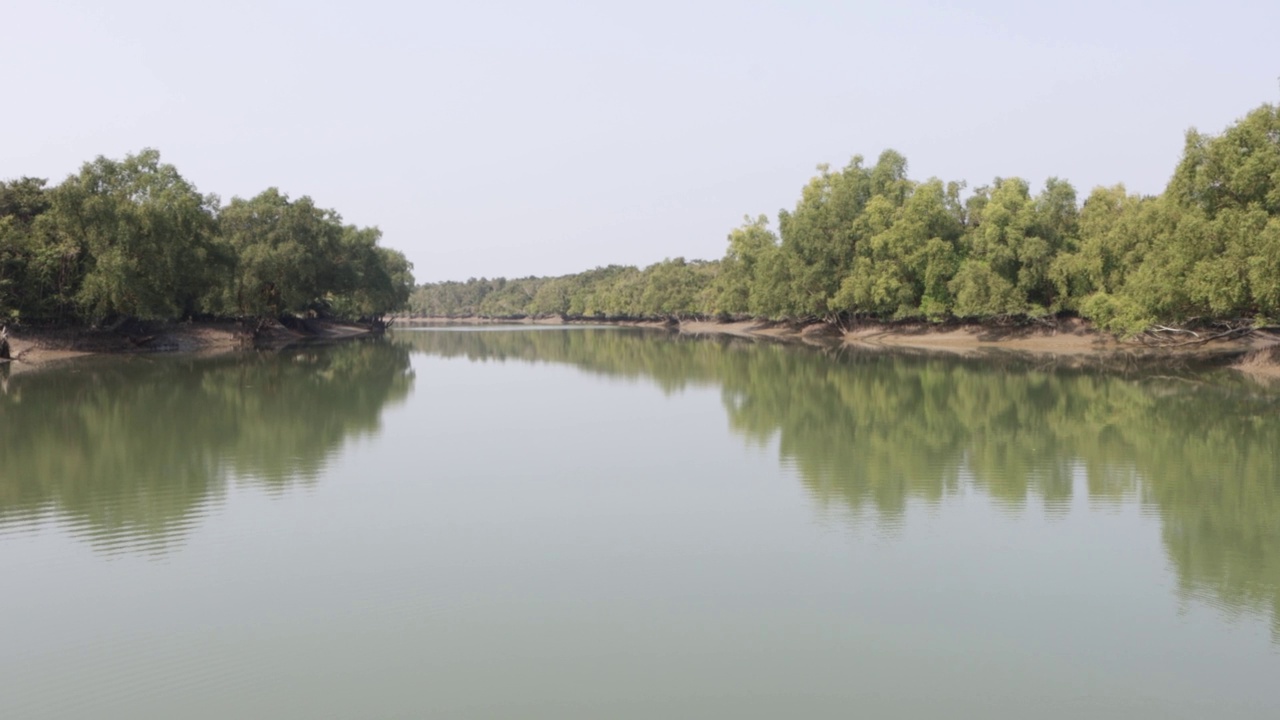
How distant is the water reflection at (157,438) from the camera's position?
45.5 feet

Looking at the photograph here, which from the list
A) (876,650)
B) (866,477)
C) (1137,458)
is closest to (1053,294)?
(1137,458)

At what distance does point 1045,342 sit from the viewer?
55406mm

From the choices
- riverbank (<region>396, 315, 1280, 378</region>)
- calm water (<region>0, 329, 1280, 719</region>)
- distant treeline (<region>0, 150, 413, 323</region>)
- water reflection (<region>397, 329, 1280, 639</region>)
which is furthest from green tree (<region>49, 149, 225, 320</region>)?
riverbank (<region>396, 315, 1280, 378</region>)

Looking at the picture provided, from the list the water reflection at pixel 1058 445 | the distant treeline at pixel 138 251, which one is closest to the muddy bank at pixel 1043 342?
the water reflection at pixel 1058 445

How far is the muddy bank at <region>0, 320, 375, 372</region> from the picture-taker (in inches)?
1891

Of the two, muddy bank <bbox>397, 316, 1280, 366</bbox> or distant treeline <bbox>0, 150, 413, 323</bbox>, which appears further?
distant treeline <bbox>0, 150, 413, 323</bbox>

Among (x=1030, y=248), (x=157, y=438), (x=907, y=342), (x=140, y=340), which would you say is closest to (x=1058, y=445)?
(x=157, y=438)

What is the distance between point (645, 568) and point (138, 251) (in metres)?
45.9

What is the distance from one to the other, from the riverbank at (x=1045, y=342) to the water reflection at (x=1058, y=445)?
20.5 feet

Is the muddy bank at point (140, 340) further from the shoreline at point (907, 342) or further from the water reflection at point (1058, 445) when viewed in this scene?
the water reflection at point (1058, 445)

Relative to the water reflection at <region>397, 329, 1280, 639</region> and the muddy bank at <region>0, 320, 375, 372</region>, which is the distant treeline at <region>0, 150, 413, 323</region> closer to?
the muddy bank at <region>0, 320, 375, 372</region>

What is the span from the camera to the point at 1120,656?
26.9ft

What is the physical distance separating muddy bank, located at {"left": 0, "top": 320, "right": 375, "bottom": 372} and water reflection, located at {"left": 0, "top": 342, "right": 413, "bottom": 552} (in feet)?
26.8

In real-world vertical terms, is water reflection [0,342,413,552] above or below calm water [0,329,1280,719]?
above
